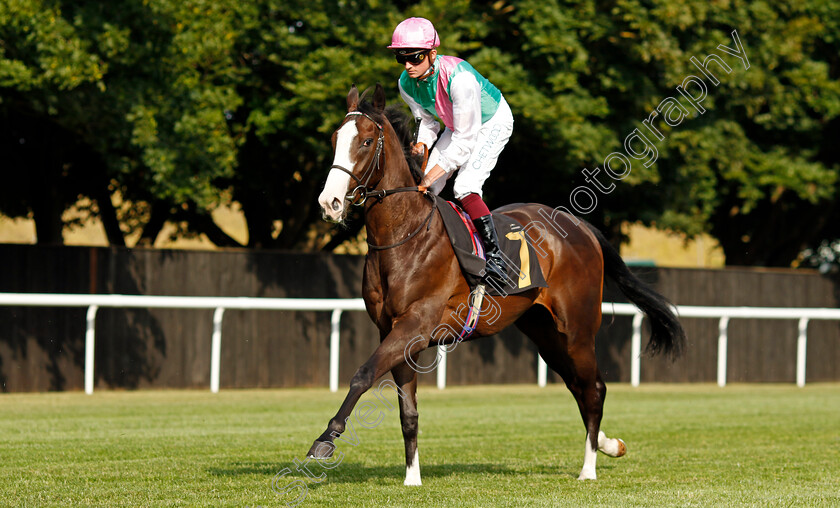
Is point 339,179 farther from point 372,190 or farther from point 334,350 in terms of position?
point 334,350

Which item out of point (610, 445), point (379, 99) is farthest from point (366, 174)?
point (610, 445)

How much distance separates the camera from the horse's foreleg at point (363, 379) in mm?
4449

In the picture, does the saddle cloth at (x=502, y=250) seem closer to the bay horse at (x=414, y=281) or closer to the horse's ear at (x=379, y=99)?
the bay horse at (x=414, y=281)

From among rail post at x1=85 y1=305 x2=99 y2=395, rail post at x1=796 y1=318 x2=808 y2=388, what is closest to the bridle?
rail post at x1=85 y1=305 x2=99 y2=395

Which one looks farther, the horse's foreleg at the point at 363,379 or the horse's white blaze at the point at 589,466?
the horse's white blaze at the point at 589,466

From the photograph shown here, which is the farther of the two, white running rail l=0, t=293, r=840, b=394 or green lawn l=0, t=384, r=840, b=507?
white running rail l=0, t=293, r=840, b=394

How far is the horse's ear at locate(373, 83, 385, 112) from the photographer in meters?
5.10

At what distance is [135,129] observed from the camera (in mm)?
11086

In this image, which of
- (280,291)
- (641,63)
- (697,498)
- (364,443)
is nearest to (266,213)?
(280,291)

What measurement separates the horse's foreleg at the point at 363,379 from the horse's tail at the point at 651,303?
2346 millimetres

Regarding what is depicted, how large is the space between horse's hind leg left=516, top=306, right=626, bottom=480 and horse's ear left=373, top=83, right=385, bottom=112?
1.74 m

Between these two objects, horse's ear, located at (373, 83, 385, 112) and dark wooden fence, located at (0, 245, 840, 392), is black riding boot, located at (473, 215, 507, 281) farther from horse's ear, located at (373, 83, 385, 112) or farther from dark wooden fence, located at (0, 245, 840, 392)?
dark wooden fence, located at (0, 245, 840, 392)

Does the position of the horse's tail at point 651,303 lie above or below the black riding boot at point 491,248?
Result: below

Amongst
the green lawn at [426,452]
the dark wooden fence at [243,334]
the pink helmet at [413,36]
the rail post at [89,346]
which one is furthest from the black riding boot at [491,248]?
the rail post at [89,346]
